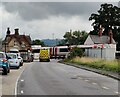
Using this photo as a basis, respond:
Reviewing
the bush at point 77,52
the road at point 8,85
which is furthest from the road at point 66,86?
the bush at point 77,52

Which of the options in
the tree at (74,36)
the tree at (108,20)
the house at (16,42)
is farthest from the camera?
the tree at (74,36)

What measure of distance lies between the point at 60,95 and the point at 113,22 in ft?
327

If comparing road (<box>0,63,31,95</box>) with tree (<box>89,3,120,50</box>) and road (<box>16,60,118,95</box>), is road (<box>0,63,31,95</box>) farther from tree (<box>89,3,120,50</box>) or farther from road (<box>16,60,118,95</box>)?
tree (<box>89,3,120,50</box>)

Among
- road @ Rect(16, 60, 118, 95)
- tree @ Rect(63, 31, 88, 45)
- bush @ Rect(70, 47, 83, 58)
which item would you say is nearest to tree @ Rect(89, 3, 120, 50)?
tree @ Rect(63, 31, 88, 45)

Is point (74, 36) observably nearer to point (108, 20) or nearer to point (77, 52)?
point (108, 20)

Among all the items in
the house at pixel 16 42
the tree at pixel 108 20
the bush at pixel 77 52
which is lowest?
the bush at pixel 77 52

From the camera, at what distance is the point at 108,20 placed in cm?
11450

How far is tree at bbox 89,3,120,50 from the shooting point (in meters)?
113

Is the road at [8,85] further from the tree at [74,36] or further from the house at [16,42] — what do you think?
the tree at [74,36]

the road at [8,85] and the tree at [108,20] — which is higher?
the tree at [108,20]

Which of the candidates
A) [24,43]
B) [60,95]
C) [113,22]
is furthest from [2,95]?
[24,43]

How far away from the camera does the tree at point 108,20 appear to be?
370 ft

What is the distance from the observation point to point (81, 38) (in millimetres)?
158625

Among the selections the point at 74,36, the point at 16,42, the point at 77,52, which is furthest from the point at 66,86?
the point at 74,36
